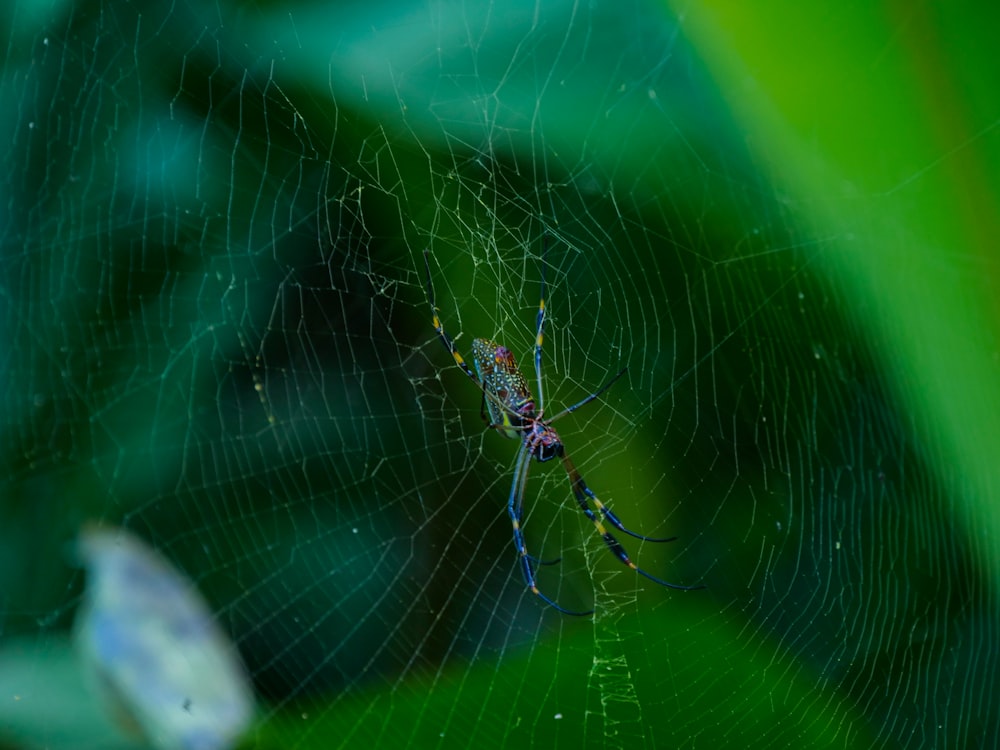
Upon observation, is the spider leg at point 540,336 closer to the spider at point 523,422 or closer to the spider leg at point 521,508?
the spider at point 523,422

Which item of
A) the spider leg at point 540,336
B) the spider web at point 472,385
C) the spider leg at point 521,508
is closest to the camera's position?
the spider web at point 472,385

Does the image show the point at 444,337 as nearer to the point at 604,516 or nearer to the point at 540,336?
the point at 540,336

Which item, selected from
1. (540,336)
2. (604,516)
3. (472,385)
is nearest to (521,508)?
(604,516)

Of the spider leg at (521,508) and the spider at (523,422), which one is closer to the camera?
the spider at (523,422)

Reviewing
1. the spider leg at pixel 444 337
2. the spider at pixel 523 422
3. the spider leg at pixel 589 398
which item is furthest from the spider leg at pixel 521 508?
the spider leg at pixel 444 337

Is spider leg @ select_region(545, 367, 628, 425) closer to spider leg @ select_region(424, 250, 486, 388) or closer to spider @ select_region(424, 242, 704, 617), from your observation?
spider @ select_region(424, 242, 704, 617)

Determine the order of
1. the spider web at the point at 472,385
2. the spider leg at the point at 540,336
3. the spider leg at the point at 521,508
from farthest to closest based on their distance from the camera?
the spider leg at the point at 521,508 < the spider leg at the point at 540,336 < the spider web at the point at 472,385

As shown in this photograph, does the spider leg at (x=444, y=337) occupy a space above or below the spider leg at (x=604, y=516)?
above

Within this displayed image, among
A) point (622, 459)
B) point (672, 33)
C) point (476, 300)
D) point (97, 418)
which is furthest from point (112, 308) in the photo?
point (672, 33)
